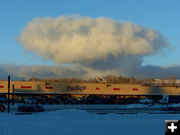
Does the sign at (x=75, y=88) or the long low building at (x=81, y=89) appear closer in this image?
the long low building at (x=81, y=89)

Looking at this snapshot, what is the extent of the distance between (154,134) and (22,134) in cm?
709

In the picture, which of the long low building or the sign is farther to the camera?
the sign

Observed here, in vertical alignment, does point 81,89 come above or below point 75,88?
below

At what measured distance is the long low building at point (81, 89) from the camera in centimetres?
8469

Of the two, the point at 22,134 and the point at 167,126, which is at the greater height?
the point at 167,126

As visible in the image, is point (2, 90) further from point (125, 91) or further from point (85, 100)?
point (125, 91)

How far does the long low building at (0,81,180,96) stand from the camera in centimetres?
8469

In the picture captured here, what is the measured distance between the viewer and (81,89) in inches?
3733

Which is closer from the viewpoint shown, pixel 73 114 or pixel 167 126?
pixel 167 126

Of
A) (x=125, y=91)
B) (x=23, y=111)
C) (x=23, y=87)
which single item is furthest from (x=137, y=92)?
(x=23, y=111)

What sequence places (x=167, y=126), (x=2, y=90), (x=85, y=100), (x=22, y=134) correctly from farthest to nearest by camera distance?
(x=2, y=90)
(x=85, y=100)
(x=22, y=134)
(x=167, y=126)

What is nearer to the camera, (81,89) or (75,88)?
(75,88)

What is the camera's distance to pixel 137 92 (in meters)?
102

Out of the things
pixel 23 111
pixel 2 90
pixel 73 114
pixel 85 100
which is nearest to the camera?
pixel 73 114
